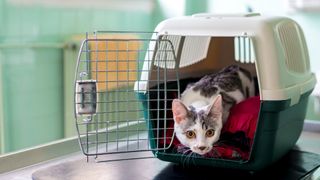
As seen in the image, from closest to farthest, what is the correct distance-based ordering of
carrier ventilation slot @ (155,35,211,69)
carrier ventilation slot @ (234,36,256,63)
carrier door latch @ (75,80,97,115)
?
carrier door latch @ (75,80,97,115) < carrier ventilation slot @ (155,35,211,69) < carrier ventilation slot @ (234,36,256,63)

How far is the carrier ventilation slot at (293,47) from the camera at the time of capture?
3.90ft

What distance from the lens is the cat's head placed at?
111 centimetres

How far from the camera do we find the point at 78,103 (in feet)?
3.39

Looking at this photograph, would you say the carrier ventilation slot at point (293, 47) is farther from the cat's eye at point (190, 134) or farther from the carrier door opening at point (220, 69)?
Answer: the cat's eye at point (190, 134)

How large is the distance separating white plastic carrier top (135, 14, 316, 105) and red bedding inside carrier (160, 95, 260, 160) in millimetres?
114

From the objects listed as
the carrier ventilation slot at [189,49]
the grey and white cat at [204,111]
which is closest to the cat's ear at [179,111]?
the grey and white cat at [204,111]

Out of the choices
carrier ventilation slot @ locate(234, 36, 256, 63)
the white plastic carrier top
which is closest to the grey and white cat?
the white plastic carrier top

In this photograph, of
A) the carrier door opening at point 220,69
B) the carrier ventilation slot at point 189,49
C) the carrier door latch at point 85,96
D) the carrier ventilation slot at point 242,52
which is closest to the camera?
the carrier door latch at point 85,96

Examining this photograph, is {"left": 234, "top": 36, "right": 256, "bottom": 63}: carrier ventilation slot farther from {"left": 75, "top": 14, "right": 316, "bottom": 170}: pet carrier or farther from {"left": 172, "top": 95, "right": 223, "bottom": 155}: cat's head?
{"left": 172, "top": 95, "right": 223, "bottom": 155}: cat's head

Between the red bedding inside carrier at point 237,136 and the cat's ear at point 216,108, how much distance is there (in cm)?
7

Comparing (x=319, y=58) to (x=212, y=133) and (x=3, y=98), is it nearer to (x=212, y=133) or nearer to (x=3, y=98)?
(x=212, y=133)

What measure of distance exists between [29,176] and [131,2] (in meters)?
1.23

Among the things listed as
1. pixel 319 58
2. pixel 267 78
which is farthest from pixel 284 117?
pixel 319 58

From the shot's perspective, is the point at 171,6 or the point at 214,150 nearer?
the point at 214,150
